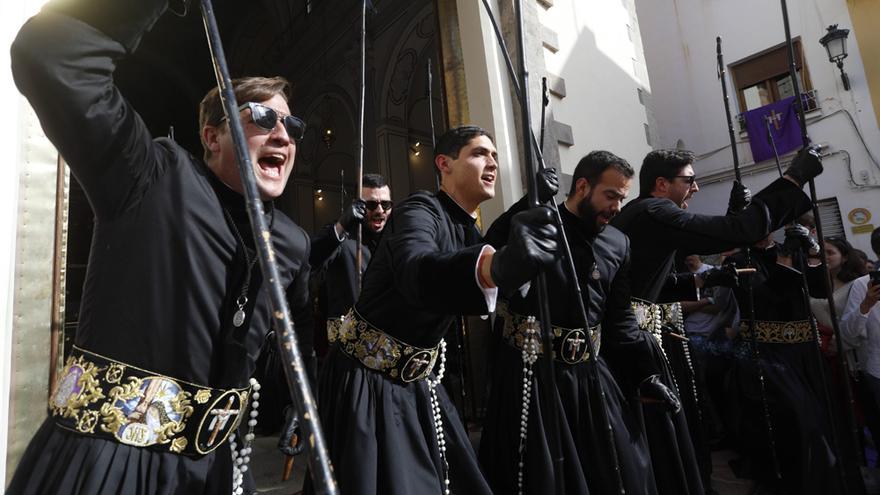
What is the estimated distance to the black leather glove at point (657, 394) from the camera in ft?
7.98

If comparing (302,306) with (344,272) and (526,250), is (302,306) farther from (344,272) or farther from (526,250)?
(344,272)

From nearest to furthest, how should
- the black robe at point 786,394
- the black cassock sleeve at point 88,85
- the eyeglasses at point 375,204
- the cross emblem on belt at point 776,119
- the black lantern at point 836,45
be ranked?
1. the black cassock sleeve at point 88,85
2. the black robe at point 786,394
3. the eyeglasses at point 375,204
4. the black lantern at point 836,45
5. the cross emblem on belt at point 776,119

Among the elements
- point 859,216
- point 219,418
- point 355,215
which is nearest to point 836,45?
point 859,216

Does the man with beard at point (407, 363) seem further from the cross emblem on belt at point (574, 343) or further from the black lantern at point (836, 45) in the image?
the black lantern at point (836, 45)

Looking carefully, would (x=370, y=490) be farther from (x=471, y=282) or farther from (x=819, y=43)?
(x=819, y=43)

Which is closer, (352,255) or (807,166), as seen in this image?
(807,166)

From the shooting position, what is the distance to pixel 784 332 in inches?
139

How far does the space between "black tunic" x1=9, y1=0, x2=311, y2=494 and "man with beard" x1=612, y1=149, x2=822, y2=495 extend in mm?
2260

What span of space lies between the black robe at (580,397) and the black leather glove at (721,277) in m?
1.16

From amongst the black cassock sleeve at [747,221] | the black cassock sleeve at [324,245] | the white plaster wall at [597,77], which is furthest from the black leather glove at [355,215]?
the white plaster wall at [597,77]

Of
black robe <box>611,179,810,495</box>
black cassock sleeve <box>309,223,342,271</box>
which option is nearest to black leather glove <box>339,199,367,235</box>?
black cassock sleeve <box>309,223,342,271</box>

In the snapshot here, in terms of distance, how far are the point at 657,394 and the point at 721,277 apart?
1.53m

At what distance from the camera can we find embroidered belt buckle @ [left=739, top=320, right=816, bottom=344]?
348 centimetres

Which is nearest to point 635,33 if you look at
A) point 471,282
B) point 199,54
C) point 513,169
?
point 513,169
